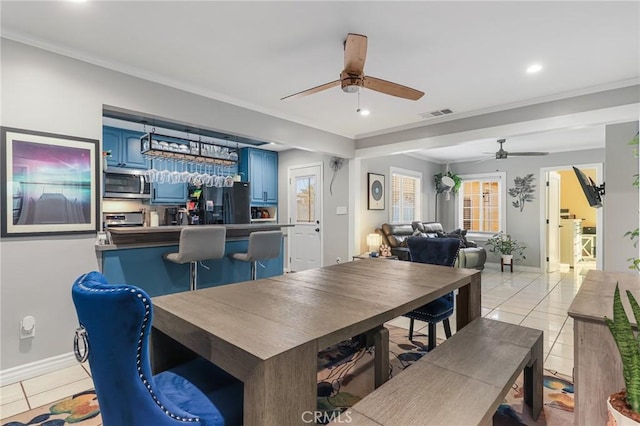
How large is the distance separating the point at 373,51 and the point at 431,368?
233 cm

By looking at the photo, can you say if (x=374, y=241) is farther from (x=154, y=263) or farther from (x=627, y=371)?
(x=627, y=371)

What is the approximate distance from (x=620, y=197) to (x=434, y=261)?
2463 millimetres

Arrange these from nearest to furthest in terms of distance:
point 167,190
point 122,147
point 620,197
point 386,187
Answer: point 620,197, point 122,147, point 167,190, point 386,187

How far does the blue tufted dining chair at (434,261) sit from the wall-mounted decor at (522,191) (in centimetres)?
→ 472

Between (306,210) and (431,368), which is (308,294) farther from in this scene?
(306,210)

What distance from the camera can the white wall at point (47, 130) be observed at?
2.25 meters

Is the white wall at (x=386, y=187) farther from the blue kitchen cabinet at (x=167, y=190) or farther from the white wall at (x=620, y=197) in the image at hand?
the white wall at (x=620, y=197)

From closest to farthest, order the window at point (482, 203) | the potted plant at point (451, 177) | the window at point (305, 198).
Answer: the window at point (305, 198) → the window at point (482, 203) → the potted plant at point (451, 177)

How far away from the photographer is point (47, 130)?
7.87 feet

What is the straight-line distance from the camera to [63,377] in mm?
2350

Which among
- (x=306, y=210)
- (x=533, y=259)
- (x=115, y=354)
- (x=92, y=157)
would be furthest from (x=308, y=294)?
(x=533, y=259)

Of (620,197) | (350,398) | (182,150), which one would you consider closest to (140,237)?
(182,150)

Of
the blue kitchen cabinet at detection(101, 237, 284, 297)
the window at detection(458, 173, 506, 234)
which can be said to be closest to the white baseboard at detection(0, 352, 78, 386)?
the blue kitchen cabinet at detection(101, 237, 284, 297)

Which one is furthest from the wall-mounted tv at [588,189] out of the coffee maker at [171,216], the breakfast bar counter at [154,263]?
the coffee maker at [171,216]
